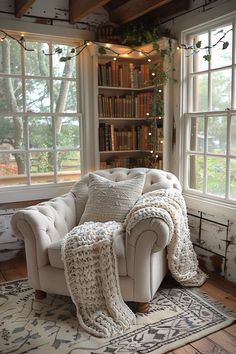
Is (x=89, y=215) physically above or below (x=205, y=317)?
above

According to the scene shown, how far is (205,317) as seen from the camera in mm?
2307

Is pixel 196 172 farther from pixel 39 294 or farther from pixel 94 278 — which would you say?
pixel 39 294

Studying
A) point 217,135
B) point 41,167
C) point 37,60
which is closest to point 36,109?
point 37,60

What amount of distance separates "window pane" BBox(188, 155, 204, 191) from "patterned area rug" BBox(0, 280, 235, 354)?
1062 millimetres

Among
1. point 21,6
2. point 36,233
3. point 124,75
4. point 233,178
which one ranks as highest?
point 21,6

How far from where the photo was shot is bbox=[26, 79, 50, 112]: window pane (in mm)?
3416

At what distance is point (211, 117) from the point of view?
122 inches

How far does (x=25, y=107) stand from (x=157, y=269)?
2058 mm

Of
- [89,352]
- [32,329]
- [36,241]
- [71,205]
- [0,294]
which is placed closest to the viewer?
[89,352]

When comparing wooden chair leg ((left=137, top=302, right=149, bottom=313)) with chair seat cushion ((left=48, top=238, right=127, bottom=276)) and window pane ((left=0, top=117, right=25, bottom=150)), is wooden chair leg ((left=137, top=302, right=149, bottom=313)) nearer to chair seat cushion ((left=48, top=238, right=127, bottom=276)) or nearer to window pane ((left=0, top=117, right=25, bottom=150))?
chair seat cushion ((left=48, top=238, right=127, bottom=276))

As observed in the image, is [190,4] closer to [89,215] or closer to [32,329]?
[89,215]

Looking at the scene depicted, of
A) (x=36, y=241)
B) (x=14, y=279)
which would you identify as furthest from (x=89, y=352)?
(x=14, y=279)

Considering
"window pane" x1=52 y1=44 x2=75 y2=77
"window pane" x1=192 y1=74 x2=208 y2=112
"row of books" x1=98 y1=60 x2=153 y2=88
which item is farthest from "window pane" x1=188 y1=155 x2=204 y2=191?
"window pane" x1=52 y1=44 x2=75 y2=77

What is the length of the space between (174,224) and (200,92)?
1449 mm
